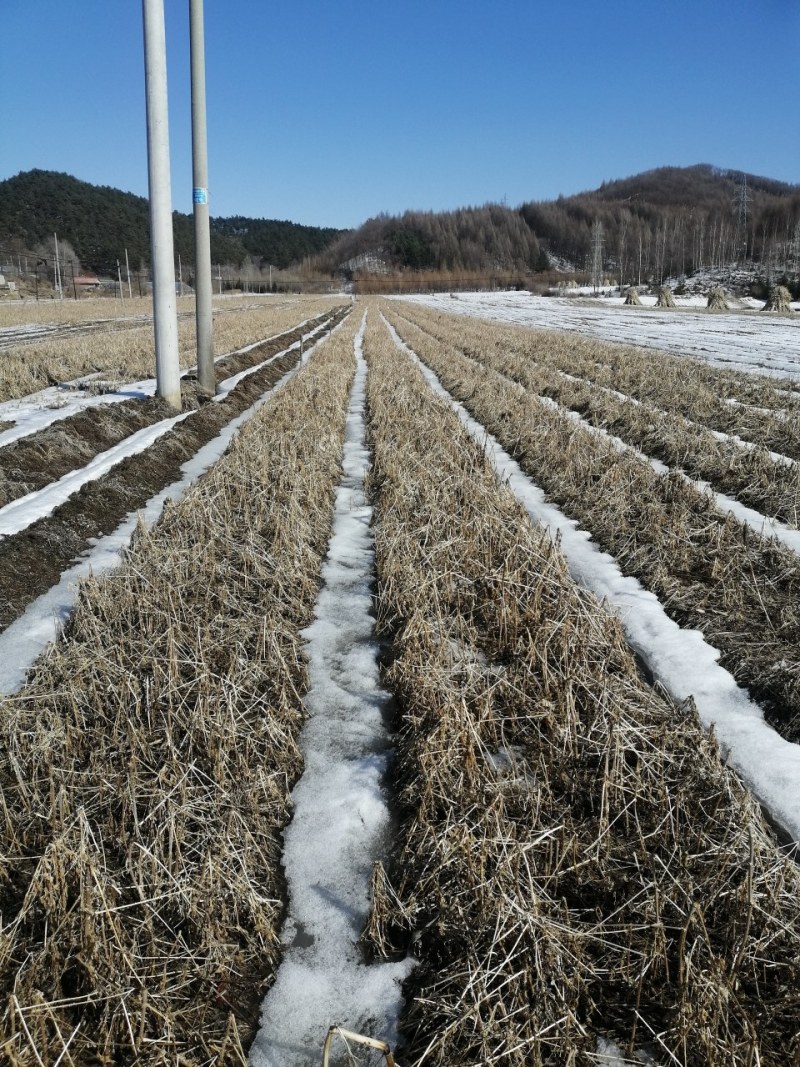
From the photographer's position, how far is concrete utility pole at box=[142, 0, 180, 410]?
9.42 m

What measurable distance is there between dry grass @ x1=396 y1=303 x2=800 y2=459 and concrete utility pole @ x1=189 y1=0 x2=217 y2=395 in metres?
6.50

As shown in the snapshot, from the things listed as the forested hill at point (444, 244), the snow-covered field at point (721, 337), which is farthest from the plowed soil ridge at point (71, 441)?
the forested hill at point (444, 244)

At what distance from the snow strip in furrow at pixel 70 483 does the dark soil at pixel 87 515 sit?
108 millimetres

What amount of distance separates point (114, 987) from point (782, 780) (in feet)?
7.61

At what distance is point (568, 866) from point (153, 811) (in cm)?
132

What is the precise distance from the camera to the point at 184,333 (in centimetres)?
2136

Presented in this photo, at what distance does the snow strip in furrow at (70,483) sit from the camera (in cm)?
553

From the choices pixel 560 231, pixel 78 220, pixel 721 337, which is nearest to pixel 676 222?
pixel 560 231

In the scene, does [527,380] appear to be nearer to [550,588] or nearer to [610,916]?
[550,588]

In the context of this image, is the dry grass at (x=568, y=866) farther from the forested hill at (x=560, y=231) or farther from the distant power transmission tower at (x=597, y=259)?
the forested hill at (x=560, y=231)

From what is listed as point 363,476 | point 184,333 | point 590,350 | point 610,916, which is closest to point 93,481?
point 363,476

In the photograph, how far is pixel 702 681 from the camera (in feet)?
11.2

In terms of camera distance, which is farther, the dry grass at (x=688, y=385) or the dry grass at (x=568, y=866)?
the dry grass at (x=688, y=385)

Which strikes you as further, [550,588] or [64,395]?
[64,395]
